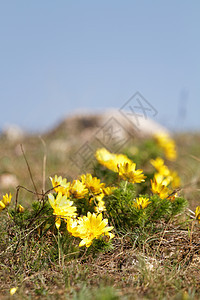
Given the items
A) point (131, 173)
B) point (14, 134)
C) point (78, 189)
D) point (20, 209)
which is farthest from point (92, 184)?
point (14, 134)

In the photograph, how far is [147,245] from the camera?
6.15 feet

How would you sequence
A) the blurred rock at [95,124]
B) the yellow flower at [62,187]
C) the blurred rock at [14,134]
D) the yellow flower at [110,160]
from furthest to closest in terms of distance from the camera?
the blurred rock at [95,124], the blurred rock at [14,134], the yellow flower at [110,160], the yellow flower at [62,187]

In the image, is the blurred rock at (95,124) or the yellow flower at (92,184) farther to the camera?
the blurred rock at (95,124)

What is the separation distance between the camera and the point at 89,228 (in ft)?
5.71

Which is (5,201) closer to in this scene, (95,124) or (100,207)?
(100,207)

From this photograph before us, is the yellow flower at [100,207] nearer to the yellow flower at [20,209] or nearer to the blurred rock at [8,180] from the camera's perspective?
the yellow flower at [20,209]

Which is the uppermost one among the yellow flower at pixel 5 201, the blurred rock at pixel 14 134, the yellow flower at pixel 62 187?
the blurred rock at pixel 14 134

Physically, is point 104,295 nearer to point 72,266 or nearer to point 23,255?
point 72,266

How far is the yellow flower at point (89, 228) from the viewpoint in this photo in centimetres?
171

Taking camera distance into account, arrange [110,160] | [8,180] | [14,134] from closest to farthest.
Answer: [110,160] → [8,180] → [14,134]

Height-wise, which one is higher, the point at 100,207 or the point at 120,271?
the point at 100,207

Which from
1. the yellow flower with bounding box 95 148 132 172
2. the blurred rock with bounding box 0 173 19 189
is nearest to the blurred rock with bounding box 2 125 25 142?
the blurred rock with bounding box 0 173 19 189

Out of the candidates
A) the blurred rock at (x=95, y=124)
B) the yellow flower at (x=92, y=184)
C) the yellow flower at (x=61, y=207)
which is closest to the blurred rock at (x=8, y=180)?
the yellow flower at (x=92, y=184)

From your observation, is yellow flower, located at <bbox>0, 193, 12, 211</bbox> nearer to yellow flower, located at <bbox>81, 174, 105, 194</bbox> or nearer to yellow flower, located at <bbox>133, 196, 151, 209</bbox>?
yellow flower, located at <bbox>81, 174, 105, 194</bbox>
